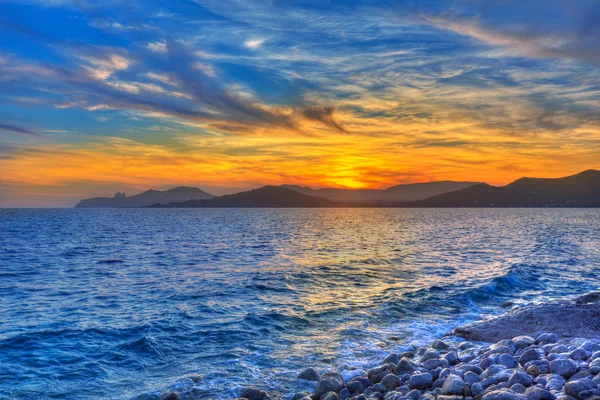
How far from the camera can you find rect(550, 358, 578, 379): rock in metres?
9.78

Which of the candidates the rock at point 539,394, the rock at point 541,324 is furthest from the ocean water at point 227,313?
the rock at point 539,394

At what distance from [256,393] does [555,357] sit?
798 cm

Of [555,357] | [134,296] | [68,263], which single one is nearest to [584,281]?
[555,357]

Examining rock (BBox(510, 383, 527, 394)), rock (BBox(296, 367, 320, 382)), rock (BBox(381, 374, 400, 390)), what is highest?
rock (BBox(510, 383, 527, 394))

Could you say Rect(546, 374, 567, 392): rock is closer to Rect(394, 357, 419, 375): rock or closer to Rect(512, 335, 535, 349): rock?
Rect(394, 357, 419, 375): rock

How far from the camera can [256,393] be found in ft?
34.2

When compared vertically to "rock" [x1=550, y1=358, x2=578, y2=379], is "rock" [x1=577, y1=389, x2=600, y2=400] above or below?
above

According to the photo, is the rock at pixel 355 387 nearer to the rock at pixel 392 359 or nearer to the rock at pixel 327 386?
the rock at pixel 327 386

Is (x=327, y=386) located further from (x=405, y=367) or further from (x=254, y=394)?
(x=405, y=367)

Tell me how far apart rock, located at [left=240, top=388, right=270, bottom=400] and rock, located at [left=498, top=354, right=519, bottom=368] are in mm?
6251

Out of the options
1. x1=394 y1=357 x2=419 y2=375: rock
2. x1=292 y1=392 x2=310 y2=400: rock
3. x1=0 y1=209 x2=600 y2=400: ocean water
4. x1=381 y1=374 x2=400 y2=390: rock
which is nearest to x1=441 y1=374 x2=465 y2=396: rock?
x1=381 y1=374 x2=400 y2=390: rock

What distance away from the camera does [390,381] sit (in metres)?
10.5

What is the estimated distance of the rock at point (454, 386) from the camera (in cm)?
926

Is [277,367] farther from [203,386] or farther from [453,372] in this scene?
[453,372]
